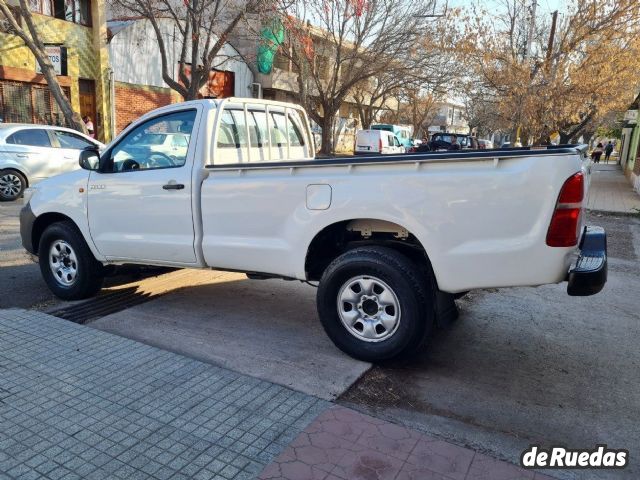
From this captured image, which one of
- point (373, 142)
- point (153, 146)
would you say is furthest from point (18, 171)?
point (373, 142)

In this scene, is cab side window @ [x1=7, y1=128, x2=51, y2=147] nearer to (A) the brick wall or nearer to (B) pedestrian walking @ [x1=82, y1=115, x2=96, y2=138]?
(B) pedestrian walking @ [x1=82, y1=115, x2=96, y2=138]

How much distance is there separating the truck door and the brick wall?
18.6 meters

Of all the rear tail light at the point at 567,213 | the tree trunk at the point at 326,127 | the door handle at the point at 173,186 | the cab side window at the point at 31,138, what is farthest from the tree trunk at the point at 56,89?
the rear tail light at the point at 567,213

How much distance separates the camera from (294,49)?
21344 millimetres

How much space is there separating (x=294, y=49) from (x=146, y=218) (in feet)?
59.7

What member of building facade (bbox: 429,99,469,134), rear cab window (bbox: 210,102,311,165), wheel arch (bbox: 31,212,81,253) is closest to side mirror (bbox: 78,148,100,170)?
wheel arch (bbox: 31,212,81,253)

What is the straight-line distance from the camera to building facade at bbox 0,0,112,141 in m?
18.2

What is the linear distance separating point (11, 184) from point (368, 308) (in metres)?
10.6

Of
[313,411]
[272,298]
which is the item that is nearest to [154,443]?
[313,411]

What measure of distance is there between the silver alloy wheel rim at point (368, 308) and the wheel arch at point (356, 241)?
1.18 ft

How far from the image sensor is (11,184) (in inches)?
454

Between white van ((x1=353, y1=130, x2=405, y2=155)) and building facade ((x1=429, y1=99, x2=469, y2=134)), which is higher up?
building facade ((x1=429, y1=99, x2=469, y2=134))

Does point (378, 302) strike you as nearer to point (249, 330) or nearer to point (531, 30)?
point (249, 330)

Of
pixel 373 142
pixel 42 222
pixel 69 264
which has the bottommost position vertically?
pixel 69 264
